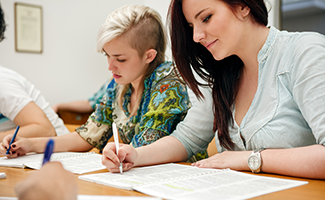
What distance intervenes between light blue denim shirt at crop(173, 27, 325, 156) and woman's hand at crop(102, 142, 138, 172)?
1.11 ft

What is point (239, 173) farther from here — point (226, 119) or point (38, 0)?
point (38, 0)

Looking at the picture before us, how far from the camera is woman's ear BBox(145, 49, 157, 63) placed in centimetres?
134

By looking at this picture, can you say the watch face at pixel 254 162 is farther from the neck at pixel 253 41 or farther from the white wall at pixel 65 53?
the white wall at pixel 65 53

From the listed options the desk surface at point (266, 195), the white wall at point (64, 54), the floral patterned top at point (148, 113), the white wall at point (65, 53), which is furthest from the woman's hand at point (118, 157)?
the white wall at point (64, 54)

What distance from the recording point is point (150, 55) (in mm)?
1353

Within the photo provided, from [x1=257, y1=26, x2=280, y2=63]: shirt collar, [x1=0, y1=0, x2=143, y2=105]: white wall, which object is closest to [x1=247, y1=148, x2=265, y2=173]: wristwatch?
[x1=257, y1=26, x2=280, y2=63]: shirt collar

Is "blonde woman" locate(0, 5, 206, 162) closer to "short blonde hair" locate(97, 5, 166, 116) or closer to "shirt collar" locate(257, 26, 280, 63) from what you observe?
"short blonde hair" locate(97, 5, 166, 116)

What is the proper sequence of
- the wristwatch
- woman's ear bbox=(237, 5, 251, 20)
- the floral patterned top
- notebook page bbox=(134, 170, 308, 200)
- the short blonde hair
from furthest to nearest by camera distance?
the short blonde hair < the floral patterned top < woman's ear bbox=(237, 5, 251, 20) < the wristwatch < notebook page bbox=(134, 170, 308, 200)

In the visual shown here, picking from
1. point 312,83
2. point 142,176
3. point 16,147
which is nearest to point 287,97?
point 312,83

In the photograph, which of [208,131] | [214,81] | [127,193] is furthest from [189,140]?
[127,193]

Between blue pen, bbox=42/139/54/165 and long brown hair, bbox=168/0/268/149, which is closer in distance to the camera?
blue pen, bbox=42/139/54/165

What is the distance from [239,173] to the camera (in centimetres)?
81

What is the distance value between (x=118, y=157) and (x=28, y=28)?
104 inches

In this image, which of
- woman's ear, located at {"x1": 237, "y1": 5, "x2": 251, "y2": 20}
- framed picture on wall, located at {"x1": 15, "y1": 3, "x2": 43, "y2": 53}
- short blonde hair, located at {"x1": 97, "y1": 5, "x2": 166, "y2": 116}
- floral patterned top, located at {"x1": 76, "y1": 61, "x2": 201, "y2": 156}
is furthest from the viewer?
framed picture on wall, located at {"x1": 15, "y1": 3, "x2": 43, "y2": 53}
